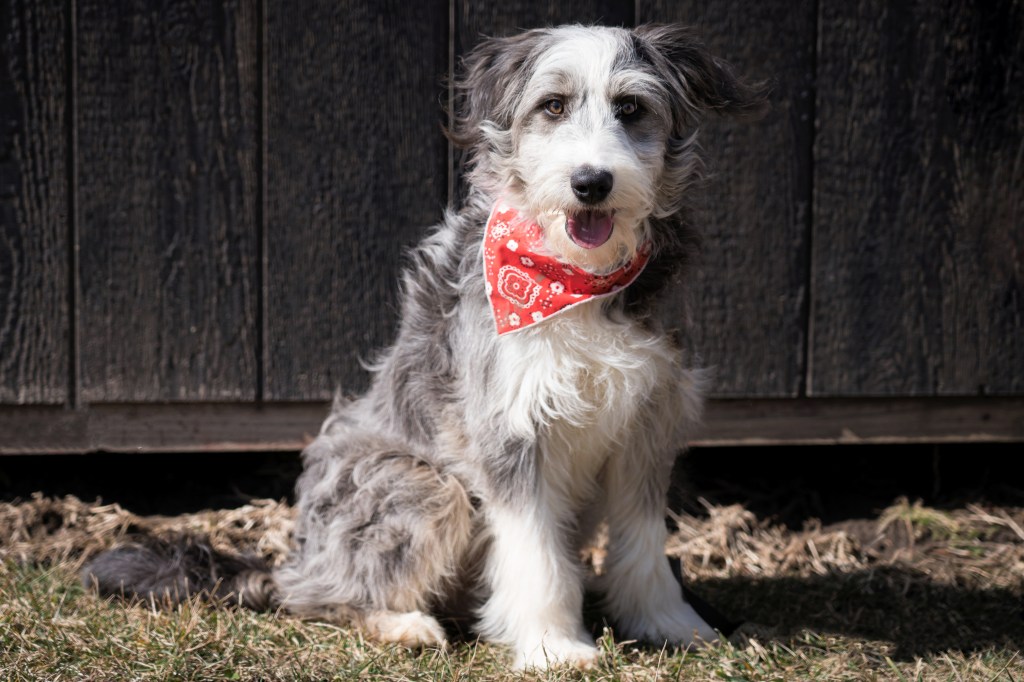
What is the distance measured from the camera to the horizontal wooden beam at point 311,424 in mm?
4043

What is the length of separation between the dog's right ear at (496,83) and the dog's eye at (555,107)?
0.10 m

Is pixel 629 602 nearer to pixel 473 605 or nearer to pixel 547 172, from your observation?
pixel 473 605

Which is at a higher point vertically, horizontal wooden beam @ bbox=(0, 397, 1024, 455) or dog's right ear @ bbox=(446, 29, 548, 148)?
dog's right ear @ bbox=(446, 29, 548, 148)

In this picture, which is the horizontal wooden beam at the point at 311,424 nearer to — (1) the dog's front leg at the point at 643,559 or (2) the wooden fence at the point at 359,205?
(2) the wooden fence at the point at 359,205

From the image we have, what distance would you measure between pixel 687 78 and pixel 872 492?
247 cm

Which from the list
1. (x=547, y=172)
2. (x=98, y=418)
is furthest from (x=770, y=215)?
(x=98, y=418)

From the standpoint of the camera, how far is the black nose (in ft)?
8.30

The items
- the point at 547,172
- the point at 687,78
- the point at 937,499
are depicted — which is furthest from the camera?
the point at 937,499

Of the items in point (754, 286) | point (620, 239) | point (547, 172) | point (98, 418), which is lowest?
point (98, 418)

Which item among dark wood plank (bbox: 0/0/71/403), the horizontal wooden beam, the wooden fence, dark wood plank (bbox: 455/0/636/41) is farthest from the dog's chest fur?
dark wood plank (bbox: 0/0/71/403)

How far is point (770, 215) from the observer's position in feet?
13.4

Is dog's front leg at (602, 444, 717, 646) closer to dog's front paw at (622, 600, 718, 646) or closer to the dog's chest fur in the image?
dog's front paw at (622, 600, 718, 646)

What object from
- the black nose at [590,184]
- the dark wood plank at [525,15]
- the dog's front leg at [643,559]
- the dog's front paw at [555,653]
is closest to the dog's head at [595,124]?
the black nose at [590,184]

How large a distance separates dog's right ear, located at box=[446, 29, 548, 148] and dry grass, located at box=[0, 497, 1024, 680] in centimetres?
157
